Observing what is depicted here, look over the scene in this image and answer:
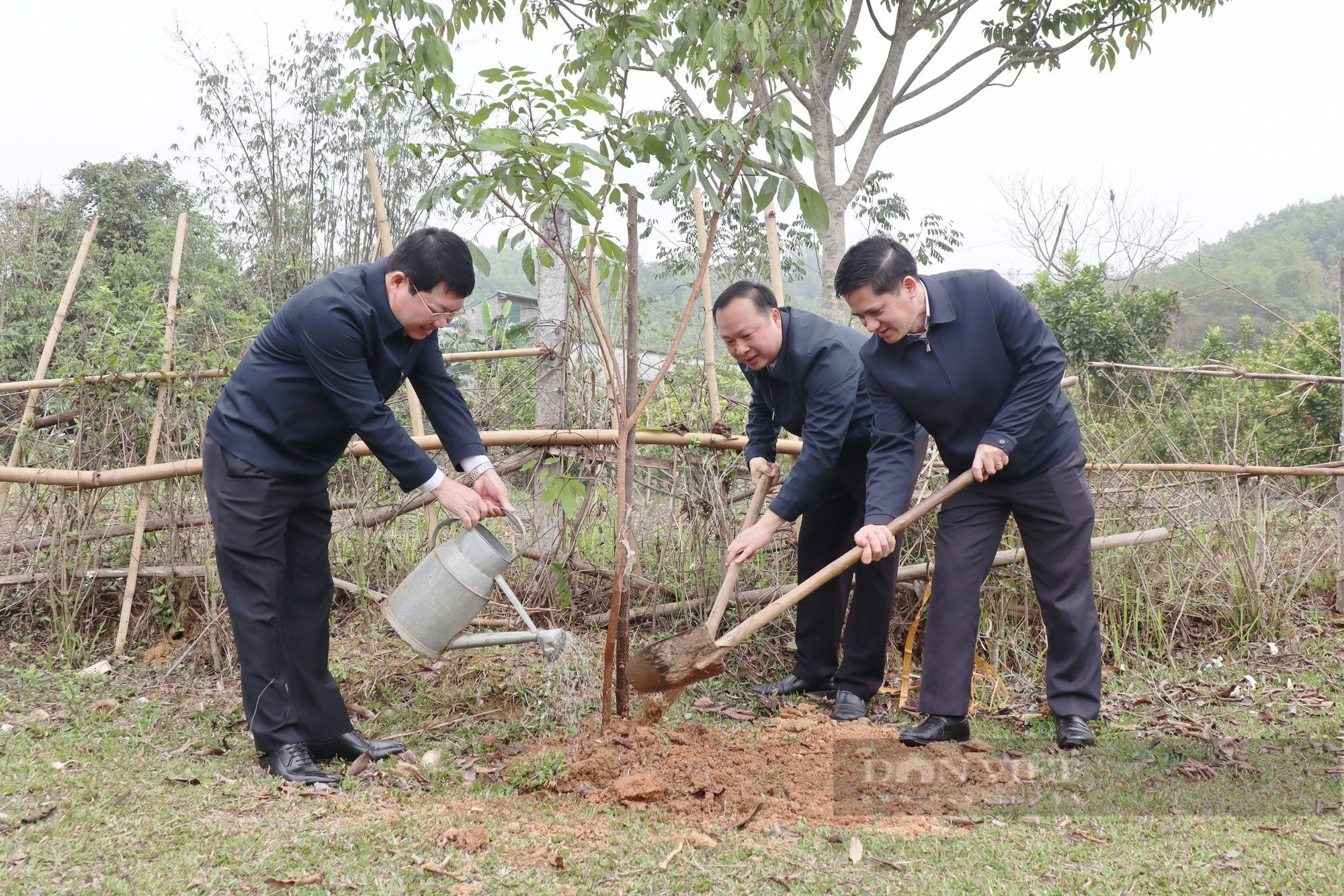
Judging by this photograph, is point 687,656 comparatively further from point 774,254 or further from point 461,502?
point 774,254

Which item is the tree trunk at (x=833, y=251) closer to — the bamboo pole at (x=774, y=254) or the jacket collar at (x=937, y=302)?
the bamboo pole at (x=774, y=254)

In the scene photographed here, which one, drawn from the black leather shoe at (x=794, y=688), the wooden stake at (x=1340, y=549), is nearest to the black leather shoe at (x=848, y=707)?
the black leather shoe at (x=794, y=688)

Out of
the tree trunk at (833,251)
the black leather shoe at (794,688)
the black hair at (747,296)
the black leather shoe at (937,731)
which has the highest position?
the tree trunk at (833,251)

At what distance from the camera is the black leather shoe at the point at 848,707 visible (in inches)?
134

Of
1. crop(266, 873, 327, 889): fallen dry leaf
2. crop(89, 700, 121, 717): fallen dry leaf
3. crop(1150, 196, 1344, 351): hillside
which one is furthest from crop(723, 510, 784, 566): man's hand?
crop(1150, 196, 1344, 351): hillside

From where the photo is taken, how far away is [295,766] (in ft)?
9.15

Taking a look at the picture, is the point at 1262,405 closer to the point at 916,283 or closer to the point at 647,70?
the point at 916,283

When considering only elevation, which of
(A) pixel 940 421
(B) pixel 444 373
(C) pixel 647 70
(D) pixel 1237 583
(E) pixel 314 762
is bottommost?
(E) pixel 314 762

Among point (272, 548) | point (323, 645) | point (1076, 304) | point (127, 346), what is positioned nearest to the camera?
point (272, 548)

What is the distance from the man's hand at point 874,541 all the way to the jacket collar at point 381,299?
160 cm

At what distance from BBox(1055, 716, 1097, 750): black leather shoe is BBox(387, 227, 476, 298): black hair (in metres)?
2.42

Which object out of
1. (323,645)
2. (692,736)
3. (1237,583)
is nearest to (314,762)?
(323,645)

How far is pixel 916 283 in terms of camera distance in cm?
299

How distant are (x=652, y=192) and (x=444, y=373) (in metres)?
1.07
